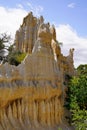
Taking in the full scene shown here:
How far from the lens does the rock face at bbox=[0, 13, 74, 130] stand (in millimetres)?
22719

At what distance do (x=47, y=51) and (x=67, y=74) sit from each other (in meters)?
5.25

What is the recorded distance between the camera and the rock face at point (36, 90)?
22.7m

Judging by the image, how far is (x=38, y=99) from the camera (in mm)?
25734

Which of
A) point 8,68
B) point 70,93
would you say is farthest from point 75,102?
point 8,68

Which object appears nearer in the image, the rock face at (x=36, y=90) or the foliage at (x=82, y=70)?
the rock face at (x=36, y=90)

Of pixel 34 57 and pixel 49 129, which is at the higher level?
pixel 34 57

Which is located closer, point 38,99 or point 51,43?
point 38,99

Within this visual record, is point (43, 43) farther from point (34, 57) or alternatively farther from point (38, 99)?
point (38, 99)

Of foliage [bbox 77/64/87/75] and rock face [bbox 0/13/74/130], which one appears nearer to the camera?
rock face [bbox 0/13/74/130]

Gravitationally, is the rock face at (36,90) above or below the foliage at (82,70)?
below

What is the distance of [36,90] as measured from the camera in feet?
82.4

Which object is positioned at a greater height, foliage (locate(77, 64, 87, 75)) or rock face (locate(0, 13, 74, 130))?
foliage (locate(77, 64, 87, 75))

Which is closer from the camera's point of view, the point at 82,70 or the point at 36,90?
the point at 36,90

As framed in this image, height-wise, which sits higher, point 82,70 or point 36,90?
point 82,70
